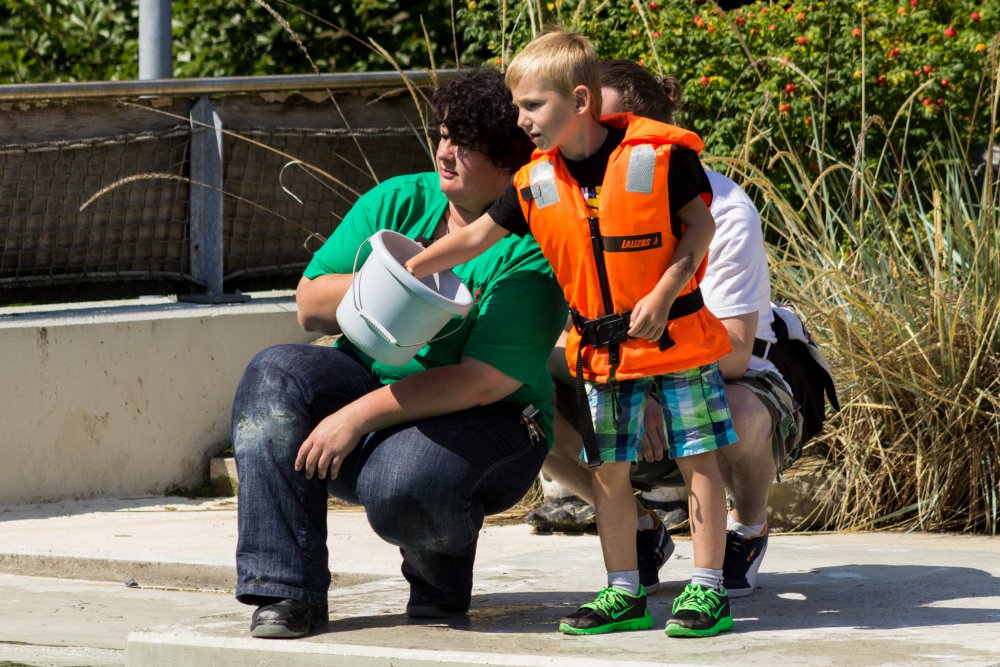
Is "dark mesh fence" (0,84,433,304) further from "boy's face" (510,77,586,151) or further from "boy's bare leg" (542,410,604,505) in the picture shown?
"boy's face" (510,77,586,151)

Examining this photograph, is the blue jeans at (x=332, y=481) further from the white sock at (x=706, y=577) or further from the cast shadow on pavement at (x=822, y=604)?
the white sock at (x=706, y=577)

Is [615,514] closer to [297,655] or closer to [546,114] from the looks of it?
[297,655]

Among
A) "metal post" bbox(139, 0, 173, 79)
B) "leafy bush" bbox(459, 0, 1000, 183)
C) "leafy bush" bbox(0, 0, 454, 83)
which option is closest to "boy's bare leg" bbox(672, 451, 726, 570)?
"leafy bush" bbox(459, 0, 1000, 183)

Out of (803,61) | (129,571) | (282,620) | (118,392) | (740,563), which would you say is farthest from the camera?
(803,61)

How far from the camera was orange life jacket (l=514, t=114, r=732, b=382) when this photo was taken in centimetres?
329

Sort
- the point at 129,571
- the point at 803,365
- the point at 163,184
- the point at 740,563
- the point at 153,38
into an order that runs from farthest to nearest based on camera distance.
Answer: the point at 153,38
the point at 163,184
the point at 129,571
the point at 803,365
the point at 740,563

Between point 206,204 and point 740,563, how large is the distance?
3.33 metres

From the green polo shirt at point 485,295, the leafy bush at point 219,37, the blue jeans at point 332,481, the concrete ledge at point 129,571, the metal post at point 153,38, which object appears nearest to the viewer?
the blue jeans at point 332,481

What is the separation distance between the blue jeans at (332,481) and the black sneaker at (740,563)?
2.16 ft

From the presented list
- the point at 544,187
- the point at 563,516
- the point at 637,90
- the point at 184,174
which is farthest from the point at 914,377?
the point at 184,174

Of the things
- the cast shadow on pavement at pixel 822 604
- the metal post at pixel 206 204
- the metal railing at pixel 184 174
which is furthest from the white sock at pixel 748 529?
the metal post at pixel 206 204

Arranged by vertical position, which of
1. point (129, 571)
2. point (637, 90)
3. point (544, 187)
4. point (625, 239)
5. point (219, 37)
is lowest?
point (129, 571)

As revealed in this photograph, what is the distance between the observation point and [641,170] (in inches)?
130

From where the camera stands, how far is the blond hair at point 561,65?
10.7ft
